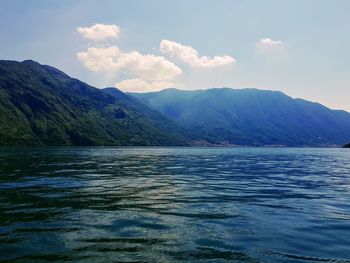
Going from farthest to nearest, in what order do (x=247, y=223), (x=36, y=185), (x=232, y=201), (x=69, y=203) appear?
(x=36, y=185) < (x=232, y=201) < (x=69, y=203) < (x=247, y=223)

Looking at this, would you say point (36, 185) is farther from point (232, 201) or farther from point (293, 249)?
point (293, 249)

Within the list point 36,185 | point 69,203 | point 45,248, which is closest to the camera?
point 45,248

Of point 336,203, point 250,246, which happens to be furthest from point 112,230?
point 336,203

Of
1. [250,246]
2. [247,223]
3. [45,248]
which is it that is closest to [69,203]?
[45,248]

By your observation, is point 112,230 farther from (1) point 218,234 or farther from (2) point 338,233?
(2) point 338,233

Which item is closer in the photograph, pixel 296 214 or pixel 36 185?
pixel 296 214

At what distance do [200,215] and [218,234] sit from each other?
16.8 feet

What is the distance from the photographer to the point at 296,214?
970 inches

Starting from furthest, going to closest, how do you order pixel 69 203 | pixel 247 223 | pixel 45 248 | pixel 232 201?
pixel 232 201 → pixel 69 203 → pixel 247 223 → pixel 45 248

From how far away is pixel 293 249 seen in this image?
15.9m

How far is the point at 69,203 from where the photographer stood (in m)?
27.4

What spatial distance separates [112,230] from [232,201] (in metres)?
13.8

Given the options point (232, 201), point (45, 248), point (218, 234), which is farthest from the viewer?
point (232, 201)

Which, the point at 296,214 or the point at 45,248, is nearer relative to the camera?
the point at 45,248
